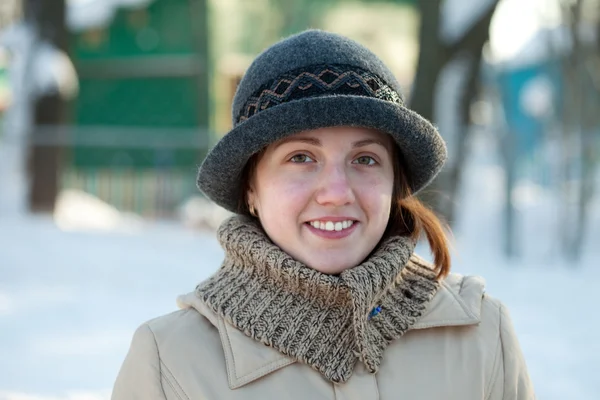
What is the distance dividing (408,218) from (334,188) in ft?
1.28

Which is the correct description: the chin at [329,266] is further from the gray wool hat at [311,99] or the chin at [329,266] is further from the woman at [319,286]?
the gray wool hat at [311,99]

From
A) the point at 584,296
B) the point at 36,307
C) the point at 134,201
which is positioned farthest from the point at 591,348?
the point at 134,201

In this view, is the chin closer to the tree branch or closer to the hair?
the hair

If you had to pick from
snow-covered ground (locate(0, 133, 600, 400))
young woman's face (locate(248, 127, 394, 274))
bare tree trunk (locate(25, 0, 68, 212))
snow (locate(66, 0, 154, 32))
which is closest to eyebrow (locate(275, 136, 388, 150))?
young woman's face (locate(248, 127, 394, 274))

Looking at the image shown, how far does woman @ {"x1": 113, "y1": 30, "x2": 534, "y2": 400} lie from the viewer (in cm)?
176

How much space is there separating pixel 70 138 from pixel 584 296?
6.64 metres

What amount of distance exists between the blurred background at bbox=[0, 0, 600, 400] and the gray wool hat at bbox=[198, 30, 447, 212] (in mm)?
1459

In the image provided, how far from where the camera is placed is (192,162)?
41.0 feet

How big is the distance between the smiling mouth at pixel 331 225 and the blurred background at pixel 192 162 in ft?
4.69

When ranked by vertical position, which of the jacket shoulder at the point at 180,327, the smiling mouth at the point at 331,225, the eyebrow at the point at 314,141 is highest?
the eyebrow at the point at 314,141

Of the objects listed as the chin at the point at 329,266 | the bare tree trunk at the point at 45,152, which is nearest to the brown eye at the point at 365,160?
the chin at the point at 329,266

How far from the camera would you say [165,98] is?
1403 centimetres

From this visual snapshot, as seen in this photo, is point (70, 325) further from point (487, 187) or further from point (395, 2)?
point (487, 187)

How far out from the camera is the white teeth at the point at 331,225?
1.83 metres
